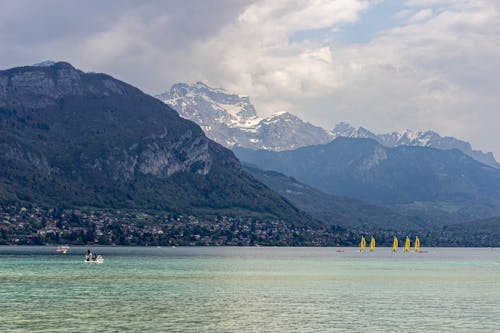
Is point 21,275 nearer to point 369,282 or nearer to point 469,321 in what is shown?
point 369,282

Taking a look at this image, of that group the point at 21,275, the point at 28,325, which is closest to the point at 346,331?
the point at 28,325

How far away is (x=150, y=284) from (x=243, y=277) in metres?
36.9

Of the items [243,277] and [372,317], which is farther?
[243,277]

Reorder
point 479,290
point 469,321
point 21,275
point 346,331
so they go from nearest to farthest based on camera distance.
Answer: point 346,331 → point 469,321 → point 479,290 → point 21,275

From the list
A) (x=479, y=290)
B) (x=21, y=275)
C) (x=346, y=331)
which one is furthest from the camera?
(x=21, y=275)

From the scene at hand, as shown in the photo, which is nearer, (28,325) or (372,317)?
(28,325)

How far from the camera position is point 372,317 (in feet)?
366

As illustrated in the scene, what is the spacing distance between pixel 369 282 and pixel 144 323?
96778 mm

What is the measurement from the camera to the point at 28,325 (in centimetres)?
9738

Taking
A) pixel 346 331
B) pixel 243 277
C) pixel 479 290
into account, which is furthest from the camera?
pixel 243 277

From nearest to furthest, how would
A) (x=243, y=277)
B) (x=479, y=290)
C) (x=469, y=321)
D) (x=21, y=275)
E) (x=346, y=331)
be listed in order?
1. (x=346, y=331)
2. (x=469, y=321)
3. (x=479, y=290)
4. (x=21, y=275)
5. (x=243, y=277)

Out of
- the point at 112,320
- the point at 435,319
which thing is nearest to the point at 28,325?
the point at 112,320

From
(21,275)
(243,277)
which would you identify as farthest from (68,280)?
(243,277)

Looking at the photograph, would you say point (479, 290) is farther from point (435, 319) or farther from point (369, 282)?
point (435, 319)
